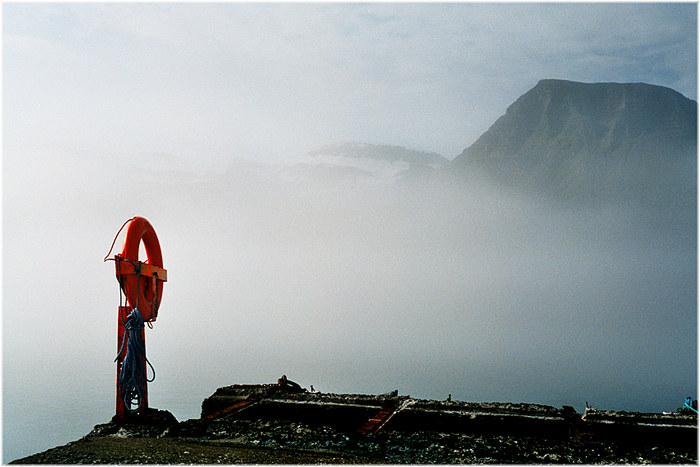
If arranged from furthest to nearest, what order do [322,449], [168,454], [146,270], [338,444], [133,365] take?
[146,270], [133,365], [338,444], [322,449], [168,454]

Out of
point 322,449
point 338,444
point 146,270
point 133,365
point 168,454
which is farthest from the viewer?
point 146,270

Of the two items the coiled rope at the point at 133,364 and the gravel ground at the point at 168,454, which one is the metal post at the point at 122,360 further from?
the gravel ground at the point at 168,454

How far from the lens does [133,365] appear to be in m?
7.20

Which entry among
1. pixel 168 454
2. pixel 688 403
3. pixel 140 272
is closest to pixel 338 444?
pixel 168 454

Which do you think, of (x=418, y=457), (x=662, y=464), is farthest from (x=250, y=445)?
(x=662, y=464)

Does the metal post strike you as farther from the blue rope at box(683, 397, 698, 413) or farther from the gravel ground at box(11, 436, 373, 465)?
the blue rope at box(683, 397, 698, 413)

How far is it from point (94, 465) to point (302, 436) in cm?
234

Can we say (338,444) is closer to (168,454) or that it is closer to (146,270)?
(168,454)

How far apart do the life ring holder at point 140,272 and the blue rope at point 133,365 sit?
0.23 m

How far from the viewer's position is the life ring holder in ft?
24.3

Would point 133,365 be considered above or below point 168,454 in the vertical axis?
above

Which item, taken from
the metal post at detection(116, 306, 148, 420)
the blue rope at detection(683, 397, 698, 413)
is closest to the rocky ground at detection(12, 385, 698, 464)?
the metal post at detection(116, 306, 148, 420)

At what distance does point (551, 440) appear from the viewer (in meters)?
6.24

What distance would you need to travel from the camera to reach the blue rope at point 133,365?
7.11 meters
